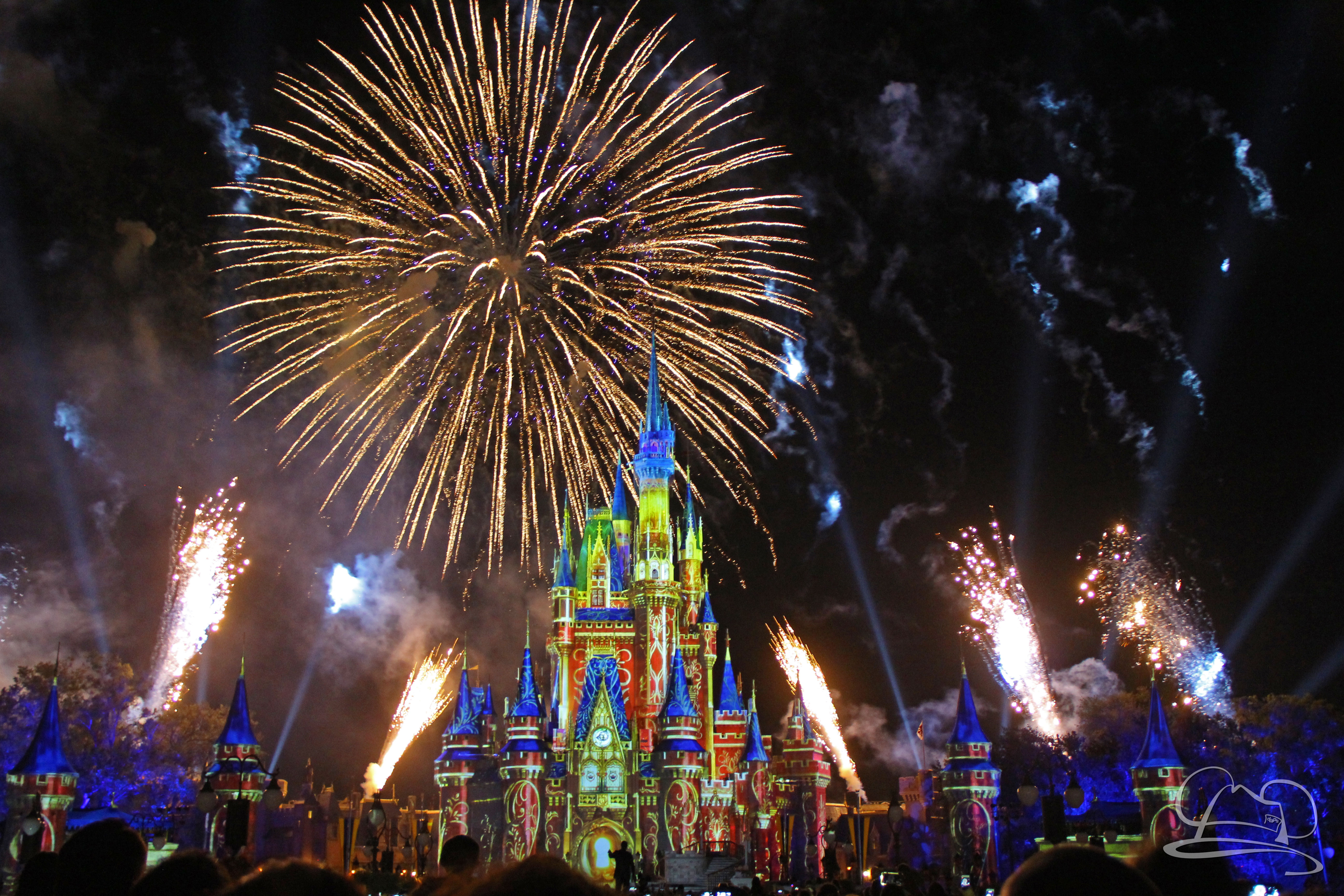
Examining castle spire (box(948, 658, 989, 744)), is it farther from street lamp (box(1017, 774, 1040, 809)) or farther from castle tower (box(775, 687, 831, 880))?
street lamp (box(1017, 774, 1040, 809))

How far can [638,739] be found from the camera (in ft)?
195

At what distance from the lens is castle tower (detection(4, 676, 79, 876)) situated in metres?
40.7

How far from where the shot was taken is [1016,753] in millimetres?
62562

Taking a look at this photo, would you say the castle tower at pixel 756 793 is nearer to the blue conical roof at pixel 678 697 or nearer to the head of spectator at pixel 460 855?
the blue conical roof at pixel 678 697

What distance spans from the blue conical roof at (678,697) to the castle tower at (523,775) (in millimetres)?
7109

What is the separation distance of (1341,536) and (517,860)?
177 ft

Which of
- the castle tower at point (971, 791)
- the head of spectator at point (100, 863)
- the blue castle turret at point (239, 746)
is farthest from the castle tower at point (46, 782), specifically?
the head of spectator at point (100, 863)

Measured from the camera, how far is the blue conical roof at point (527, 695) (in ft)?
195

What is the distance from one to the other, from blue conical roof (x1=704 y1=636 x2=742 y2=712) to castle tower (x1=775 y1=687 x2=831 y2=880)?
348 cm

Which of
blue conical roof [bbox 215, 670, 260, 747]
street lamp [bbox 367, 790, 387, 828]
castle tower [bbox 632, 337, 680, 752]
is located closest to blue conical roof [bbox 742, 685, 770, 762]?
castle tower [bbox 632, 337, 680, 752]

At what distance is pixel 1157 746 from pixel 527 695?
32259 mm

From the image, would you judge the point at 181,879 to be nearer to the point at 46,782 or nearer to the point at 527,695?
the point at 46,782

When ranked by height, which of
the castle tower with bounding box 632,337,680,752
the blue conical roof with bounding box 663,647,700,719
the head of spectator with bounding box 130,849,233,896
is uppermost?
the castle tower with bounding box 632,337,680,752

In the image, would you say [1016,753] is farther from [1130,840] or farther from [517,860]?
[517,860]
